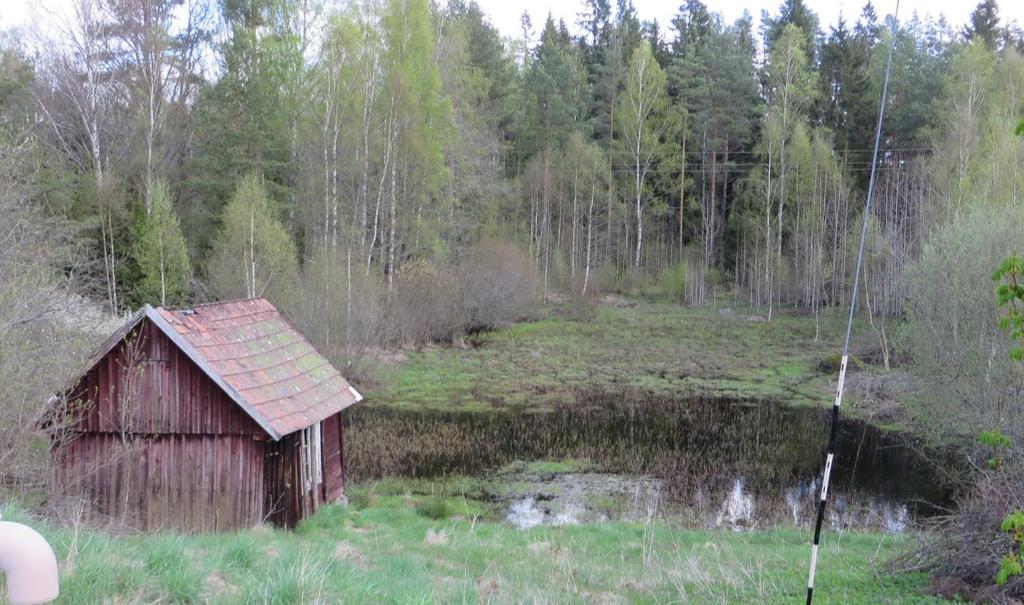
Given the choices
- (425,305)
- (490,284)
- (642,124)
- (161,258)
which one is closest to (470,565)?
A: (161,258)

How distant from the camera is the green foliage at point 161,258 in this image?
27.0m

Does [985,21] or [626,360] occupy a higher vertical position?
[985,21]

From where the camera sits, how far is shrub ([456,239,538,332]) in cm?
3712

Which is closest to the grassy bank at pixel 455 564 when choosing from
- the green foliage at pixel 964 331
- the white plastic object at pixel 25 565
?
the white plastic object at pixel 25 565

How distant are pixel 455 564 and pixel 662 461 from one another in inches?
420

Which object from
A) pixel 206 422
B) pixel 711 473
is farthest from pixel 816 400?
pixel 206 422

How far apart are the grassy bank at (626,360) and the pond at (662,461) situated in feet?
6.99

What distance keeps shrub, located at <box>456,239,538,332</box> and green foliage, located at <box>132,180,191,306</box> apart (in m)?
12.7

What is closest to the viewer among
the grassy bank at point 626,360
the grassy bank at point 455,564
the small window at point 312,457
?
the grassy bank at point 455,564

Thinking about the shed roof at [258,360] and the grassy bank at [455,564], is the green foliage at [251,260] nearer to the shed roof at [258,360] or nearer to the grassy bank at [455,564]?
the shed roof at [258,360]

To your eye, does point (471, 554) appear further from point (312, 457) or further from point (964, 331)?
point (964, 331)

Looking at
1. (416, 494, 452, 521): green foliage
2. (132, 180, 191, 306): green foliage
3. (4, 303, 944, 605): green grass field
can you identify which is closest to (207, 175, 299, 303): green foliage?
(132, 180, 191, 306): green foliage

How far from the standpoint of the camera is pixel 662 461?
1916 centimetres

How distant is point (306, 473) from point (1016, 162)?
23848mm
